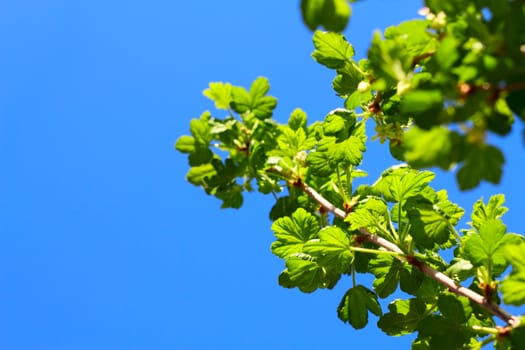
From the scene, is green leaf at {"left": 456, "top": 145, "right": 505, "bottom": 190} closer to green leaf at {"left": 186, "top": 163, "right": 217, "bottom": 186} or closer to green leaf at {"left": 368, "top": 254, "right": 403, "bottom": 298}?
green leaf at {"left": 368, "top": 254, "right": 403, "bottom": 298}

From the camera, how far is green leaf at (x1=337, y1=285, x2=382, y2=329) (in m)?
2.39

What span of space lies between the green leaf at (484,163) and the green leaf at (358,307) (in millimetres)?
1379

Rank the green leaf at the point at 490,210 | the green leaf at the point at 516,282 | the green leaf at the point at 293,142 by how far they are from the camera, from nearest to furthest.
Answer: the green leaf at the point at 516,282, the green leaf at the point at 490,210, the green leaf at the point at 293,142

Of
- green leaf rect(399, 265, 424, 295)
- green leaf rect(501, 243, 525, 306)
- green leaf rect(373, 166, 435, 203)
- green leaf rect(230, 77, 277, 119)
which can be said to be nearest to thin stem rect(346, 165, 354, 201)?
green leaf rect(373, 166, 435, 203)

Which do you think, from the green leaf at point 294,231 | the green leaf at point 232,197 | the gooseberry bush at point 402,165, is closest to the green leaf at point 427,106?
the gooseberry bush at point 402,165

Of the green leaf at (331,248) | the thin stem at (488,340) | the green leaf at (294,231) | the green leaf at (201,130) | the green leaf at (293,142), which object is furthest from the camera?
the green leaf at (201,130)

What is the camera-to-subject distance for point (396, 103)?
7.13 ft

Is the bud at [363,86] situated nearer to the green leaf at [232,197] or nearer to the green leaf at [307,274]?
the green leaf at [307,274]

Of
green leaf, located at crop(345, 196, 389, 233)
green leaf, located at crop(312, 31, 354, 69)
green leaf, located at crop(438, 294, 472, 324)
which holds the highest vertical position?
green leaf, located at crop(312, 31, 354, 69)

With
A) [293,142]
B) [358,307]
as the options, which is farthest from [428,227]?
[293,142]

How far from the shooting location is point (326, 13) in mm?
1273

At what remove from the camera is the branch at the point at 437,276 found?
1.88 meters

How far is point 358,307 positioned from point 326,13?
4.83ft

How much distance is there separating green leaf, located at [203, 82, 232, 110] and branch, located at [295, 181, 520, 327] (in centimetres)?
68
